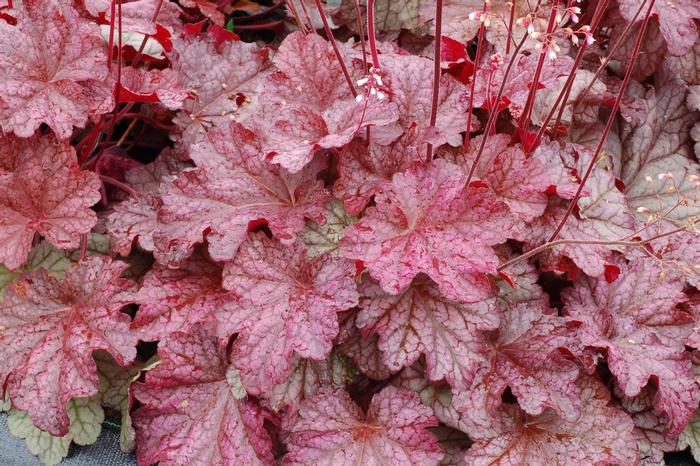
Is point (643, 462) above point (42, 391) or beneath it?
beneath

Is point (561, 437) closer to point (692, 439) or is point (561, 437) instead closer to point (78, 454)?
point (692, 439)

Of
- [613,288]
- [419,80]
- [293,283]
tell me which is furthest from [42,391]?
[613,288]

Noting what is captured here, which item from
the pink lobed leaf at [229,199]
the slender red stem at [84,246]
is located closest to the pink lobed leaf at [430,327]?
the pink lobed leaf at [229,199]

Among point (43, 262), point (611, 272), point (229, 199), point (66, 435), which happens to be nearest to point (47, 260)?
point (43, 262)

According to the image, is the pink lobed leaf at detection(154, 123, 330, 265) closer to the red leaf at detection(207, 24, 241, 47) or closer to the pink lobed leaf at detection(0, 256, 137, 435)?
the pink lobed leaf at detection(0, 256, 137, 435)

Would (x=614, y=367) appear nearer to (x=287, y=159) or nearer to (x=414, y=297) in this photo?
(x=414, y=297)

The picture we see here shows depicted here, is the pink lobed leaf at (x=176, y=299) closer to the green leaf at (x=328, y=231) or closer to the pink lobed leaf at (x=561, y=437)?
the green leaf at (x=328, y=231)
